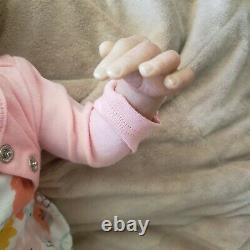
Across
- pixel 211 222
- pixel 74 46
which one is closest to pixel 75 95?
pixel 74 46

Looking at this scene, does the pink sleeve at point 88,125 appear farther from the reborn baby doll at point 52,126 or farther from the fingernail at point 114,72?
the fingernail at point 114,72

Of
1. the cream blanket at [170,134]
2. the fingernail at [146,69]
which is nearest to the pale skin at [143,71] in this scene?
the fingernail at [146,69]

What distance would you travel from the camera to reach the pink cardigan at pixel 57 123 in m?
0.66

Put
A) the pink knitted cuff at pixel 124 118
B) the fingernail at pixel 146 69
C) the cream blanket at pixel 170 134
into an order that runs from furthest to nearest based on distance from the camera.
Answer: the cream blanket at pixel 170 134, the pink knitted cuff at pixel 124 118, the fingernail at pixel 146 69

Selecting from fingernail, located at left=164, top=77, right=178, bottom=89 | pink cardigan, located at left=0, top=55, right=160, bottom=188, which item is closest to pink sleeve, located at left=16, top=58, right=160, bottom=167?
pink cardigan, located at left=0, top=55, right=160, bottom=188

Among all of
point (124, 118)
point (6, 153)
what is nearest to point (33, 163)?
point (6, 153)

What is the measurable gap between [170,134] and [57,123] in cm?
21

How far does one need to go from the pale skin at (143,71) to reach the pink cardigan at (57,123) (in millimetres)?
21

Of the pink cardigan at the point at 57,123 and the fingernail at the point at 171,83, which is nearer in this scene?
the fingernail at the point at 171,83

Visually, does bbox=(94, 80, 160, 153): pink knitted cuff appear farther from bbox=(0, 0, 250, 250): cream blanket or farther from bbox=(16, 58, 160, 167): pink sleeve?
bbox=(0, 0, 250, 250): cream blanket

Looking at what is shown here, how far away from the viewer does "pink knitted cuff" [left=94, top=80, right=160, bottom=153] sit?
2.12 feet

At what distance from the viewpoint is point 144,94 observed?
625 mm

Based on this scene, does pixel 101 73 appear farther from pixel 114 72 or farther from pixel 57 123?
pixel 57 123

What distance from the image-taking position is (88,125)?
0.70 metres
